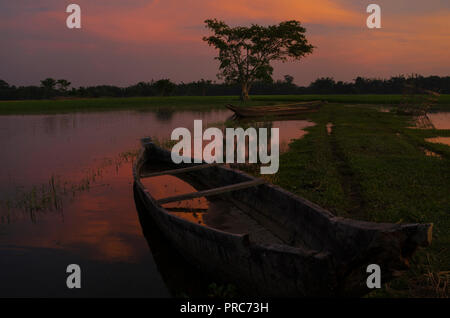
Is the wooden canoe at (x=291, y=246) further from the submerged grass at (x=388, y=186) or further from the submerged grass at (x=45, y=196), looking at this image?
the submerged grass at (x=45, y=196)

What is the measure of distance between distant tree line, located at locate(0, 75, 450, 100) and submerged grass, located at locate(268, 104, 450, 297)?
74982 mm

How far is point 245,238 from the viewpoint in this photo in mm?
3422

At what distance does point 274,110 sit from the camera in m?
29.6

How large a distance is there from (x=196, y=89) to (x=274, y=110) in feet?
248

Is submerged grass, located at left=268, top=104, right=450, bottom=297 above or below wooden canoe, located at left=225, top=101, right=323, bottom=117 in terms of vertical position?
below

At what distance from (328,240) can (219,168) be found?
4337 millimetres

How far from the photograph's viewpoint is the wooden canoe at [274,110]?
89.9 ft

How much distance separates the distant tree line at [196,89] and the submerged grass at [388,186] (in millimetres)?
74982

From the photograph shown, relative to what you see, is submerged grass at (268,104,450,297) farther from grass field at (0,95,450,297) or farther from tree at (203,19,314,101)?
tree at (203,19,314,101)

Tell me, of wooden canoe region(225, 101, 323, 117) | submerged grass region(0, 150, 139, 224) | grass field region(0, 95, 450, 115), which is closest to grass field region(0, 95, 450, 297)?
submerged grass region(0, 150, 139, 224)

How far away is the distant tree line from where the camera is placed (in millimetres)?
84375

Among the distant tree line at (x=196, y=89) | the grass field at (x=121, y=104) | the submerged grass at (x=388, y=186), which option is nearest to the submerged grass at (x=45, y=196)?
the submerged grass at (x=388, y=186)
